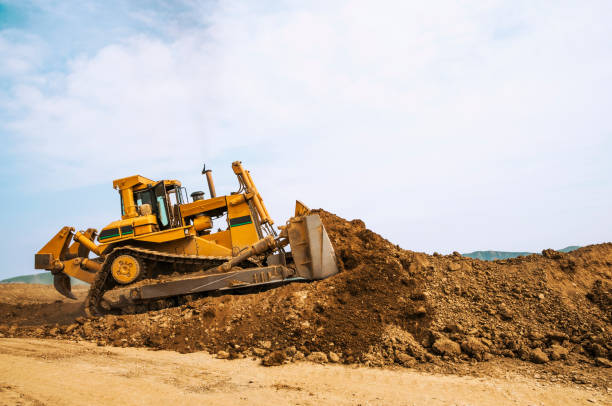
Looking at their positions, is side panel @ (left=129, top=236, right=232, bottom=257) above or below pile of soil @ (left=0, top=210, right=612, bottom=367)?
above

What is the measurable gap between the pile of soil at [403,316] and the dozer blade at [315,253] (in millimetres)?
314

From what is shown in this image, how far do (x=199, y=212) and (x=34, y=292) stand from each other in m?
14.5

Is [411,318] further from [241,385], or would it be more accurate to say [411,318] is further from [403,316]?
[241,385]

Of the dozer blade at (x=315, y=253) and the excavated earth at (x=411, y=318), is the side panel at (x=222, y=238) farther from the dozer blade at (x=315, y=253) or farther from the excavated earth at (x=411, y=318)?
the dozer blade at (x=315, y=253)

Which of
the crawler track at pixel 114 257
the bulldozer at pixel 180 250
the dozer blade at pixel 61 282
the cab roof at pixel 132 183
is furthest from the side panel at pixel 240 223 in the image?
the dozer blade at pixel 61 282

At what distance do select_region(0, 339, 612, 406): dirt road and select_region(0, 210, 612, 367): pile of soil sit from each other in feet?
1.74

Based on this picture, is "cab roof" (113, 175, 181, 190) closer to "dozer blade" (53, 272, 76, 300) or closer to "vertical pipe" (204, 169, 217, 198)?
"vertical pipe" (204, 169, 217, 198)

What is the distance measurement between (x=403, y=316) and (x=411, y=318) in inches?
5.3

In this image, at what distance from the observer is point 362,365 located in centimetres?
634

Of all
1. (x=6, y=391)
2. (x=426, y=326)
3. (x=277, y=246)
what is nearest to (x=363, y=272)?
(x=426, y=326)

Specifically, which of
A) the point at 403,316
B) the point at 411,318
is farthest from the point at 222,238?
the point at 411,318

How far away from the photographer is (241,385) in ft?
18.5

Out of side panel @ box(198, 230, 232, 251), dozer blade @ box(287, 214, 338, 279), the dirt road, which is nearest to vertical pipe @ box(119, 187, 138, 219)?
side panel @ box(198, 230, 232, 251)

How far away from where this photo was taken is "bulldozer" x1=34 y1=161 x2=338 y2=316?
9164 millimetres
